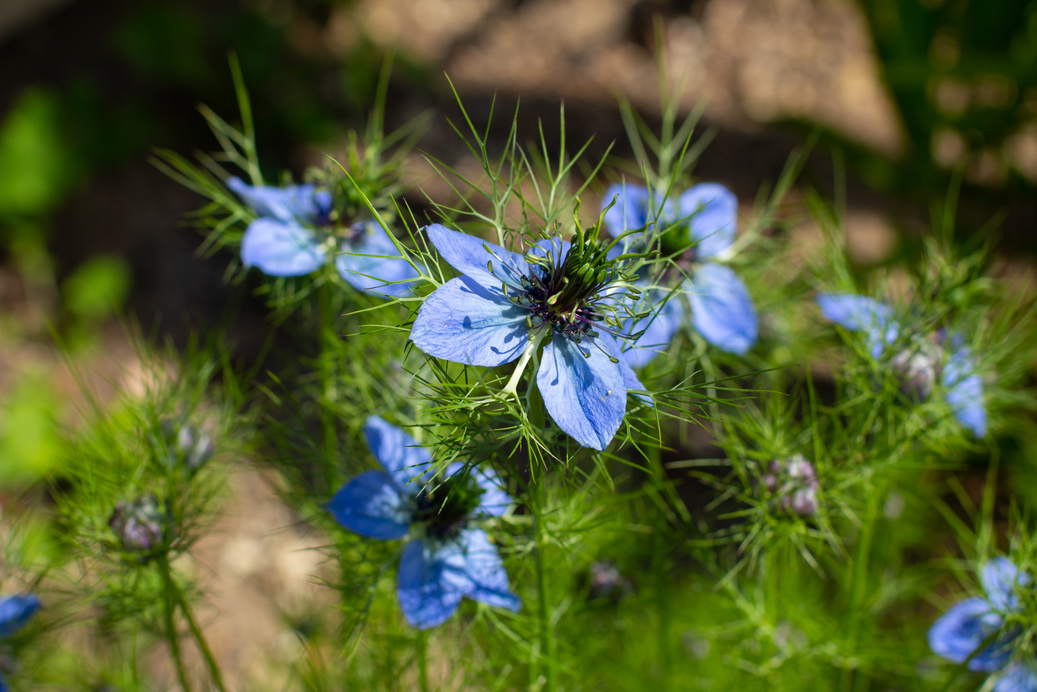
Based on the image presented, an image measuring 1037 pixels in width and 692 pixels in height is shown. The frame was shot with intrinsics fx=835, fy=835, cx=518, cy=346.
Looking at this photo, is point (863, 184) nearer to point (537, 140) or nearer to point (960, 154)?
point (960, 154)

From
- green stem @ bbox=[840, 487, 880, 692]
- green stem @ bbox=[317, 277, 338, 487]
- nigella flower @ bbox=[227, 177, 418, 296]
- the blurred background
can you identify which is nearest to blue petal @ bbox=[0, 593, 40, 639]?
green stem @ bbox=[317, 277, 338, 487]

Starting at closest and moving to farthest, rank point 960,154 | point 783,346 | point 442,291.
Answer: point 442,291, point 783,346, point 960,154

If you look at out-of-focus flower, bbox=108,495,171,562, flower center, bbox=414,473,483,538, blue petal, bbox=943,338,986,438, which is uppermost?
blue petal, bbox=943,338,986,438

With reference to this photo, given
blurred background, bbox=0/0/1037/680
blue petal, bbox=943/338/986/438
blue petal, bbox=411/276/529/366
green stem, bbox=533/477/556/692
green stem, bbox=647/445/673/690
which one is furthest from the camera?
blurred background, bbox=0/0/1037/680

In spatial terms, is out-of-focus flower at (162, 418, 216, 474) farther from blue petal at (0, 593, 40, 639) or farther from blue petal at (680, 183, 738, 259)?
blue petal at (680, 183, 738, 259)

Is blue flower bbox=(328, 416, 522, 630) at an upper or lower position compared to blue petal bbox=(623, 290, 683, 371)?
lower

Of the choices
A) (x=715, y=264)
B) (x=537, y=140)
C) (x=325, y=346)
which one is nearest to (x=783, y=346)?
(x=715, y=264)
